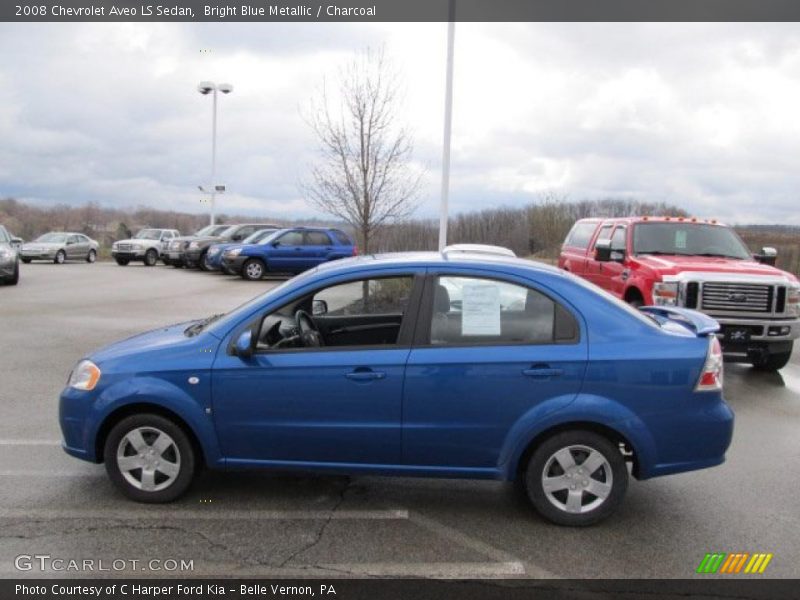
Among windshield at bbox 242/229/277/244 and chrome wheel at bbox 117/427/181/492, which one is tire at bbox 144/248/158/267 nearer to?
windshield at bbox 242/229/277/244

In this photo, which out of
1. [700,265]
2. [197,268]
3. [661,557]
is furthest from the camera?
[197,268]

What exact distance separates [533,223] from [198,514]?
998 inches

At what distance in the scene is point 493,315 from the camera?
4.13m

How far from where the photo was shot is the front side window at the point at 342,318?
4328 mm

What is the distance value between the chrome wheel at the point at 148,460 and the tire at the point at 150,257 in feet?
94.6

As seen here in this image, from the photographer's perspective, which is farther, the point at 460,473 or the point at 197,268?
the point at 197,268

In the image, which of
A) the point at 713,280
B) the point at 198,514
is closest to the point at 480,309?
the point at 198,514

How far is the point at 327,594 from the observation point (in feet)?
10.8

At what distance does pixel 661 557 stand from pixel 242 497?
2.62 meters

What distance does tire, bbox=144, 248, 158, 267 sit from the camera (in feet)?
102

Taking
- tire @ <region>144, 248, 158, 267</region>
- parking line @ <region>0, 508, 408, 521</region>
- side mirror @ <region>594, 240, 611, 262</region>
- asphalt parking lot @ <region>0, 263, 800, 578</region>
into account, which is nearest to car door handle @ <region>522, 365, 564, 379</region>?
asphalt parking lot @ <region>0, 263, 800, 578</region>

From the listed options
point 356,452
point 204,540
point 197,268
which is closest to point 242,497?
point 204,540

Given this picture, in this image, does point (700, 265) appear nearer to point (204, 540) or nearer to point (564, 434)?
point (564, 434)

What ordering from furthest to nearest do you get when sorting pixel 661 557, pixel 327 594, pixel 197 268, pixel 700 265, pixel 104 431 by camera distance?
1. pixel 197 268
2. pixel 700 265
3. pixel 104 431
4. pixel 661 557
5. pixel 327 594
